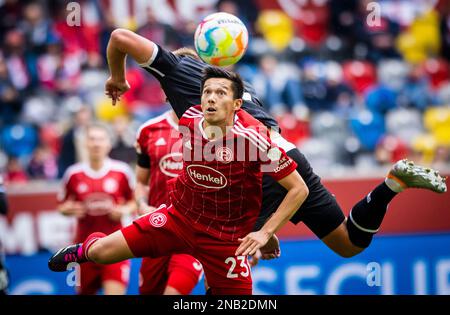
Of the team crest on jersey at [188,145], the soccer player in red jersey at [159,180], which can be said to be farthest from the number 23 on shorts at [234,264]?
the soccer player in red jersey at [159,180]

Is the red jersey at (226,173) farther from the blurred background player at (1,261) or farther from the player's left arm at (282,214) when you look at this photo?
the blurred background player at (1,261)

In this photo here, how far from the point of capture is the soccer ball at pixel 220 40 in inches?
244

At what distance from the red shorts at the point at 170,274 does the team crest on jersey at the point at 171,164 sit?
2.41 ft

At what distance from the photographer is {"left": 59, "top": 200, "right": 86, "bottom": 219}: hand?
27.7ft

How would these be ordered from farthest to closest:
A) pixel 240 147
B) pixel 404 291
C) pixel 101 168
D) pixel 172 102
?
pixel 404 291 < pixel 101 168 < pixel 172 102 < pixel 240 147

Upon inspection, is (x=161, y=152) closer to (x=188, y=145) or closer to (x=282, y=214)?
(x=188, y=145)

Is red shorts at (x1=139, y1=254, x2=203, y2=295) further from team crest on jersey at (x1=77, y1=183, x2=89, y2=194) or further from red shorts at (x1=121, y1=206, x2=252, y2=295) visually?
team crest on jersey at (x1=77, y1=183, x2=89, y2=194)

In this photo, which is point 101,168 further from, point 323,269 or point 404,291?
point 404,291

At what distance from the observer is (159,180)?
754 cm

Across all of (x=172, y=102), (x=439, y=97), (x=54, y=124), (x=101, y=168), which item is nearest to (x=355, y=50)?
(x=439, y=97)

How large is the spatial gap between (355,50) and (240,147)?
31.7 feet

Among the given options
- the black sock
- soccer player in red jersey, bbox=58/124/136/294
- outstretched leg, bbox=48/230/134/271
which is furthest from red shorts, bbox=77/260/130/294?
the black sock

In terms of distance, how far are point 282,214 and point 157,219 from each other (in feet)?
3.15

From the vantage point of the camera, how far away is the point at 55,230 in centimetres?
980
